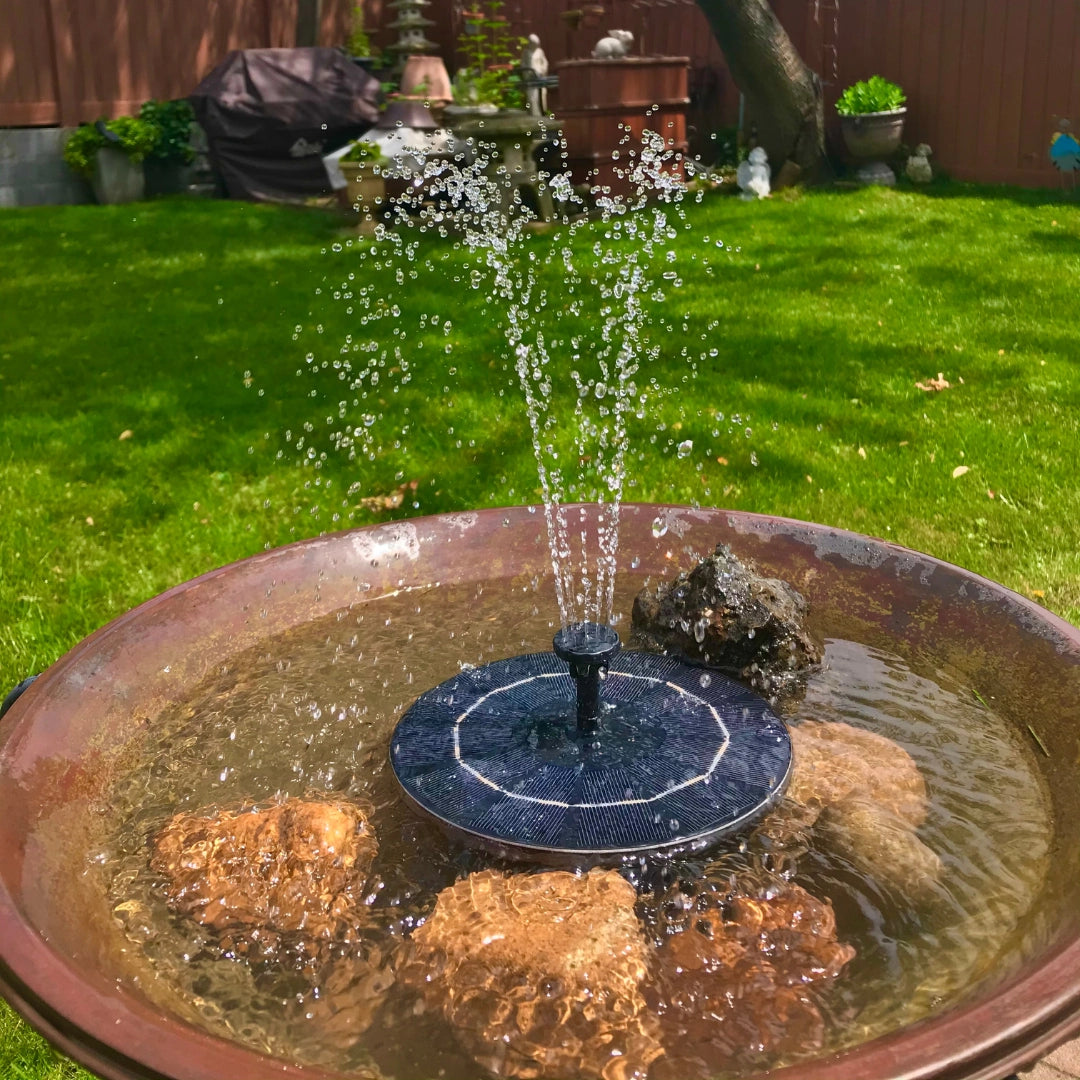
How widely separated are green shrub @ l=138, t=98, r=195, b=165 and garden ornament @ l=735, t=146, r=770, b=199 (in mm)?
5678

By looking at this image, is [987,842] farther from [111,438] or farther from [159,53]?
[159,53]

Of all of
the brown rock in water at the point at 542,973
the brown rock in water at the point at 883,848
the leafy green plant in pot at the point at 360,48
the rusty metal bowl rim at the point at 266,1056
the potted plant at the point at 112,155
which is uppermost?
the leafy green plant in pot at the point at 360,48

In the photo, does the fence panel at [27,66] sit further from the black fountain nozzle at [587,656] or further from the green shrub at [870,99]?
the black fountain nozzle at [587,656]

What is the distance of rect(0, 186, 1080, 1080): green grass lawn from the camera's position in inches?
174

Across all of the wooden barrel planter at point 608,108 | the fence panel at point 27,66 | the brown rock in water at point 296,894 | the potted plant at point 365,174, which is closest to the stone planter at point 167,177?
the fence panel at point 27,66

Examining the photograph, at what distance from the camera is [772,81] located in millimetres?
9359

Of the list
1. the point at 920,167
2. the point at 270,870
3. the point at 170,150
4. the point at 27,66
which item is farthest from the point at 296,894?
the point at 27,66

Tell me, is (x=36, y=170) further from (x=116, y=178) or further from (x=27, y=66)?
(x=27, y=66)

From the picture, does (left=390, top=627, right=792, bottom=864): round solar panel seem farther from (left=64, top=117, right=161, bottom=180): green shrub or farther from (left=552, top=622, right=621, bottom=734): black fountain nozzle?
(left=64, top=117, right=161, bottom=180): green shrub

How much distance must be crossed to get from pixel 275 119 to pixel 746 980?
10935mm

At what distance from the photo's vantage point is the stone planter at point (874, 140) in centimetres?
966

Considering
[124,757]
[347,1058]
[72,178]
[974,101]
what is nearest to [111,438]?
[124,757]

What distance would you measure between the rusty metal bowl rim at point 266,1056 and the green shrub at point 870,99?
9.50 meters

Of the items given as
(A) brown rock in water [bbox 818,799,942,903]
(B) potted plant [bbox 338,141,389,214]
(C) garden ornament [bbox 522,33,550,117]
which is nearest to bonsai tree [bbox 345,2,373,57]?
(C) garden ornament [bbox 522,33,550,117]
